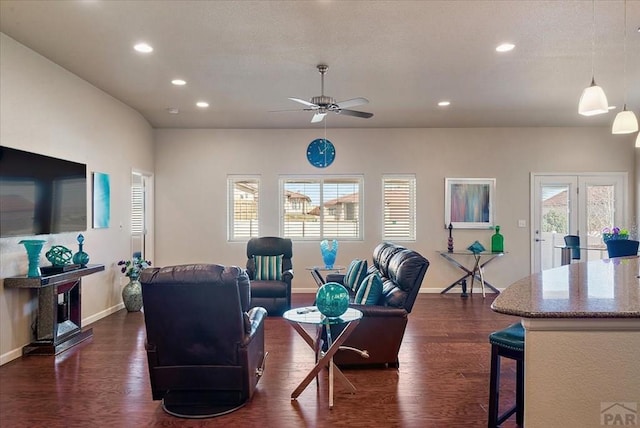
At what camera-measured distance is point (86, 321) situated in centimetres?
518

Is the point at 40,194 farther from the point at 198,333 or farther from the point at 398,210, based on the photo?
the point at 398,210

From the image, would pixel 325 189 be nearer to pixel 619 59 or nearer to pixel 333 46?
pixel 333 46

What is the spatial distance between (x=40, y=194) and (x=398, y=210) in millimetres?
5343

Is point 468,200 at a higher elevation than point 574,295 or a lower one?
higher

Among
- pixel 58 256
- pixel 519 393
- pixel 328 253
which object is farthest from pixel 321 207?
Result: pixel 519 393

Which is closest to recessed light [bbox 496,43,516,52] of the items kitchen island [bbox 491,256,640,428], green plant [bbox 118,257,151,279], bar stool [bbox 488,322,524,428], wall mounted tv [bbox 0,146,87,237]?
bar stool [bbox 488,322,524,428]

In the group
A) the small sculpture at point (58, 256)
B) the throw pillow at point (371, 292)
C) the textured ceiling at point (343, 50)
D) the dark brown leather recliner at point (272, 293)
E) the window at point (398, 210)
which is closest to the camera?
the textured ceiling at point (343, 50)

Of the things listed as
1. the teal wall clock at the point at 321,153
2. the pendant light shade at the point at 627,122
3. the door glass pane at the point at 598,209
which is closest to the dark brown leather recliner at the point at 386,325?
the pendant light shade at the point at 627,122

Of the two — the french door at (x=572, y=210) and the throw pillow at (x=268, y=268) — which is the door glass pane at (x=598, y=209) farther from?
the throw pillow at (x=268, y=268)

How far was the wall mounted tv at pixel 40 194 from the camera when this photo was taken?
374 centimetres

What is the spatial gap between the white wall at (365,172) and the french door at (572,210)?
0.18m

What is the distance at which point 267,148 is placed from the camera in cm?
738

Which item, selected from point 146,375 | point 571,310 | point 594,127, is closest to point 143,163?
point 146,375

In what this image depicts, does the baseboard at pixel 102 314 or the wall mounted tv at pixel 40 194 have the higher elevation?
the wall mounted tv at pixel 40 194
